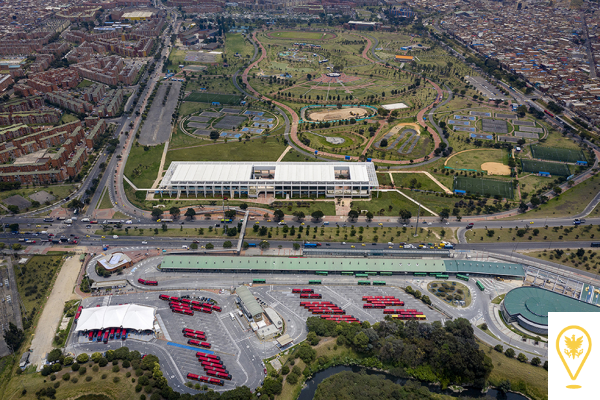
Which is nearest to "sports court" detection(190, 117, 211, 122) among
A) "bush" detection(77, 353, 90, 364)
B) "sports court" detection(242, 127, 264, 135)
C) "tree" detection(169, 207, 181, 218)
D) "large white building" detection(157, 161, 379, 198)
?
"sports court" detection(242, 127, 264, 135)

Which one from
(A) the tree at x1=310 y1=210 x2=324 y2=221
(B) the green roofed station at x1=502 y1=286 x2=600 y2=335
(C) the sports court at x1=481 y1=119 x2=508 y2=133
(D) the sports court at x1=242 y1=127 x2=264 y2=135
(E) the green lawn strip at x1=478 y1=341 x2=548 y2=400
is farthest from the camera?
(C) the sports court at x1=481 y1=119 x2=508 y2=133

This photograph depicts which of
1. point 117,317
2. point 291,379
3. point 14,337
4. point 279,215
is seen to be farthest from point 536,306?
point 14,337

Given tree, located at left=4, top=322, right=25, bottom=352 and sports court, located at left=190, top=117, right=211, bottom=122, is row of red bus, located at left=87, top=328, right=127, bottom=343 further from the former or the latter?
sports court, located at left=190, top=117, right=211, bottom=122

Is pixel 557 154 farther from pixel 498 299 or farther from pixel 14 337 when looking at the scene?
pixel 14 337

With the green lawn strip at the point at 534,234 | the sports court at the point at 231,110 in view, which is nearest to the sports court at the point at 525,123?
the green lawn strip at the point at 534,234

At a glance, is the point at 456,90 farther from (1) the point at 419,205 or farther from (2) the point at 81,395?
(2) the point at 81,395

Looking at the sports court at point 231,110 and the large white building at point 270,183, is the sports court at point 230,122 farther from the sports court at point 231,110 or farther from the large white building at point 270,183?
the large white building at point 270,183

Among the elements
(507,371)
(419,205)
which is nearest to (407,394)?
(507,371)
